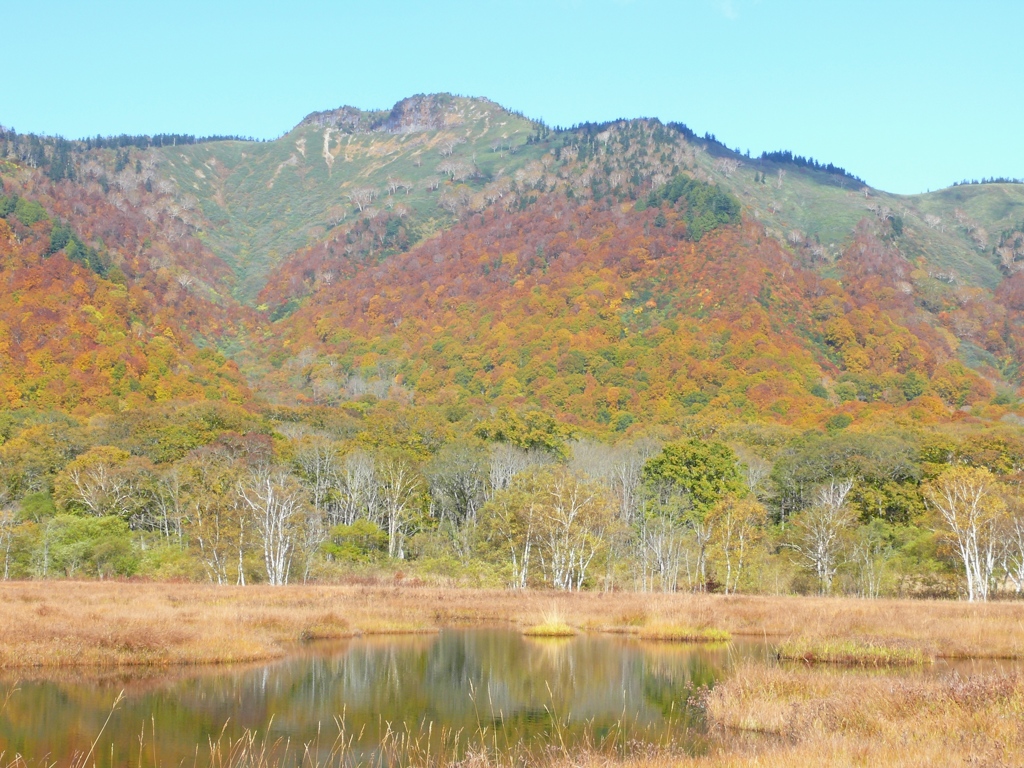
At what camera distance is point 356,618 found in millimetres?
39281

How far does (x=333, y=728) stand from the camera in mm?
19234

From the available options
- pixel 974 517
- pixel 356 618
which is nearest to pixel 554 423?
pixel 974 517

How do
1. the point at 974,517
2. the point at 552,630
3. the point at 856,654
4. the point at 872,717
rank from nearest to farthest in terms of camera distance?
the point at 872,717 → the point at 856,654 → the point at 552,630 → the point at 974,517

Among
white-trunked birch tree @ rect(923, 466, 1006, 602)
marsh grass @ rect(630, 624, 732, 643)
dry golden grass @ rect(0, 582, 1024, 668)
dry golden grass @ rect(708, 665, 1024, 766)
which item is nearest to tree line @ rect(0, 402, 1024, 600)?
white-trunked birch tree @ rect(923, 466, 1006, 602)

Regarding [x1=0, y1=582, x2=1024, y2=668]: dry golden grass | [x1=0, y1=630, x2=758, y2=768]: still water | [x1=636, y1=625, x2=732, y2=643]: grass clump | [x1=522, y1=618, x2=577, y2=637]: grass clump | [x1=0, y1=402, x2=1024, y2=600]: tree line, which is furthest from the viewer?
[x1=0, y1=402, x2=1024, y2=600]: tree line

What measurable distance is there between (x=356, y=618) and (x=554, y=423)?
2432 inches

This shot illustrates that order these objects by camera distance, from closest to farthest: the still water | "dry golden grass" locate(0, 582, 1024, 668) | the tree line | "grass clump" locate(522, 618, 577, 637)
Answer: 1. the still water
2. "dry golden grass" locate(0, 582, 1024, 668)
3. "grass clump" locate(522, 618, 577, 637)
4. the tree line

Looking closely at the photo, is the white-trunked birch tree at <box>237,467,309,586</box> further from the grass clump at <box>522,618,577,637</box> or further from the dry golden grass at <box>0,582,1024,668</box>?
the grass clump at <box>522,618,577,637</box>

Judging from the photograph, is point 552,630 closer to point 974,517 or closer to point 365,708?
point 365,708

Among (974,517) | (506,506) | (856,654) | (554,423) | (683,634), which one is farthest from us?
(554,423)

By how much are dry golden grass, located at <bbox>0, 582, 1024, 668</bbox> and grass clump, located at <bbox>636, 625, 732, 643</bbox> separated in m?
0.19

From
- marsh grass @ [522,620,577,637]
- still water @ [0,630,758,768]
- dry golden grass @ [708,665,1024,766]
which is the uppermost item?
dry golden grass @ [708,665,1024,766]

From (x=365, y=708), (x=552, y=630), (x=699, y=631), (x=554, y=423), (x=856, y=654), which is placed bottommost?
(x=552, y=630)

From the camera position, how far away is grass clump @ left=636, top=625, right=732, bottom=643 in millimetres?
35281
